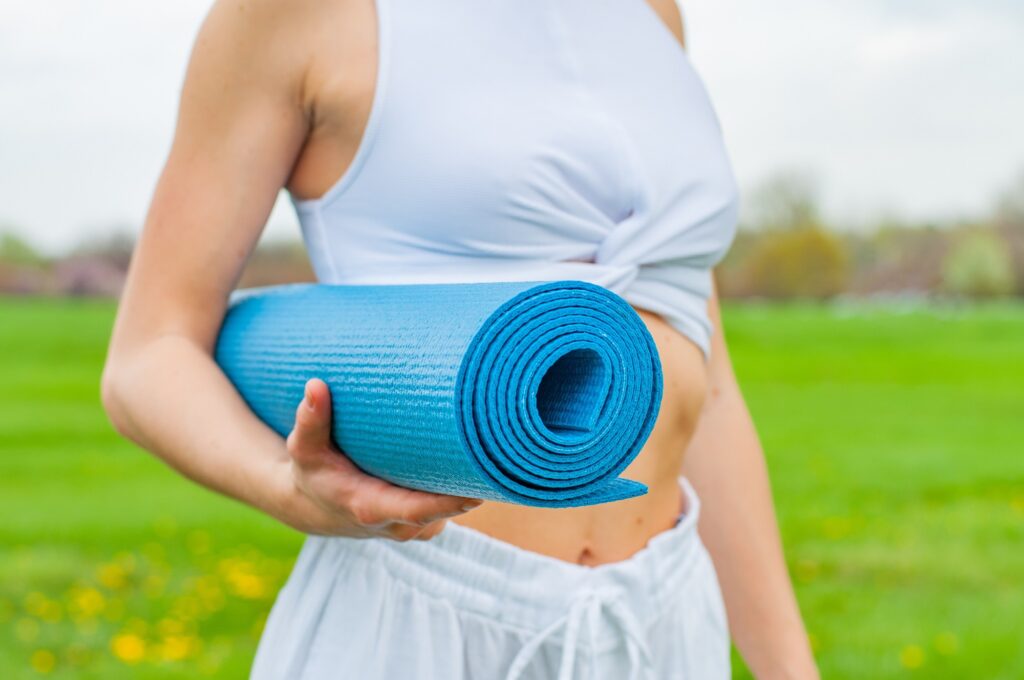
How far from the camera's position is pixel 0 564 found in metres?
6.78

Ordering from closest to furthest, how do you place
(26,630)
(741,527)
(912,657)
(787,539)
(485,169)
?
1. (485,169)
2. (741,527)
3. (912,657)
4. (26,630)
5. (787,539)

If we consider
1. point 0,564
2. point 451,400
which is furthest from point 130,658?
point 451,400

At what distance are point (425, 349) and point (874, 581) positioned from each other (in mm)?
5934

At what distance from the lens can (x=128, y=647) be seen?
5.30m

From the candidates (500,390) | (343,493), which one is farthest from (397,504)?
(500,390)

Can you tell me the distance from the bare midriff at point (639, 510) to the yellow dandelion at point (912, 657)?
12.3 feet

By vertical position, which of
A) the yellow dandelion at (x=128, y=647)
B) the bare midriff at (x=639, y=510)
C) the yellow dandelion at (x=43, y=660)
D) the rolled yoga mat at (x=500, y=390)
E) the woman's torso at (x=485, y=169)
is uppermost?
the woman's torso at (x=485, y=169)

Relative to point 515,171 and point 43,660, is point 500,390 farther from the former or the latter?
point 43,660

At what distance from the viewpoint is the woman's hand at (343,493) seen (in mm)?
1163

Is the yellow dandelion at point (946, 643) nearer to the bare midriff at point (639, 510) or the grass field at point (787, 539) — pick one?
the grass field at point (787, 539)

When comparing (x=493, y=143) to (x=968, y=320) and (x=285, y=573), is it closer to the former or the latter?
(x=285, y=573)

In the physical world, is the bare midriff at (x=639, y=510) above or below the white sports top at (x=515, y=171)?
below

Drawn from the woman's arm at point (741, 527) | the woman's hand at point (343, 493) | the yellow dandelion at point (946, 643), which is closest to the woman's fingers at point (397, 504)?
the woman's hand at point (343, 493)

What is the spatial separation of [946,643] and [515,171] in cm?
460
